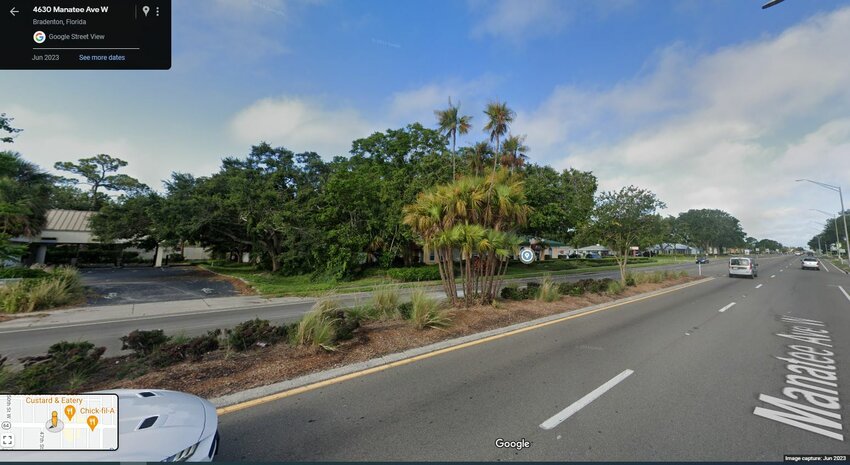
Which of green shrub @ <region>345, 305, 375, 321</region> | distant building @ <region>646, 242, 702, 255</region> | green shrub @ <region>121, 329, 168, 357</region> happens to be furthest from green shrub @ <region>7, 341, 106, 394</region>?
distant building @ <region>646, 242, 702, 255</region>

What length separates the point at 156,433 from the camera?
1.98m

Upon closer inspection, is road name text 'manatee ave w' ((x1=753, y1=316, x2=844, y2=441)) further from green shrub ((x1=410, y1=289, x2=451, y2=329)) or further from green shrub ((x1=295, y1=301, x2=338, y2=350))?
green shrub ((x1=295, y1=301, x2=338, y2=350))

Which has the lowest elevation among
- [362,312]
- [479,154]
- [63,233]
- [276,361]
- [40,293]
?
[276,361]

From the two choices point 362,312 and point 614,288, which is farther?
point 614,288

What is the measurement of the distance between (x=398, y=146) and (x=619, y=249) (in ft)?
72.8

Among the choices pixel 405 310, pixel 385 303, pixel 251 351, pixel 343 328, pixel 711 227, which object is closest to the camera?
pixel 251 351

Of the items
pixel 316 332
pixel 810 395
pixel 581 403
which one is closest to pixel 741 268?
pixel 810 395

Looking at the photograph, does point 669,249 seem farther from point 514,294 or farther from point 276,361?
point 276,361

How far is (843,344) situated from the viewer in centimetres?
721

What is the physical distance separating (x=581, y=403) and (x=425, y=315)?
3977mm

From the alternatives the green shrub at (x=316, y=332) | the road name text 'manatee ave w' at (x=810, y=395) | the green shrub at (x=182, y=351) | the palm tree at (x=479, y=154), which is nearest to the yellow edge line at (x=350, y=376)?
the green shrub at (x=316, y=332)

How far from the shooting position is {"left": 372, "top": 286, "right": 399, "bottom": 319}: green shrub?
8.84m

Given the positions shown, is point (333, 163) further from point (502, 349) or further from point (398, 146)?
point (502, 349)

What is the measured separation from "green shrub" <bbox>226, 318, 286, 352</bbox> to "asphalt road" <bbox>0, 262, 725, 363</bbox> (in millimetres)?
1678
